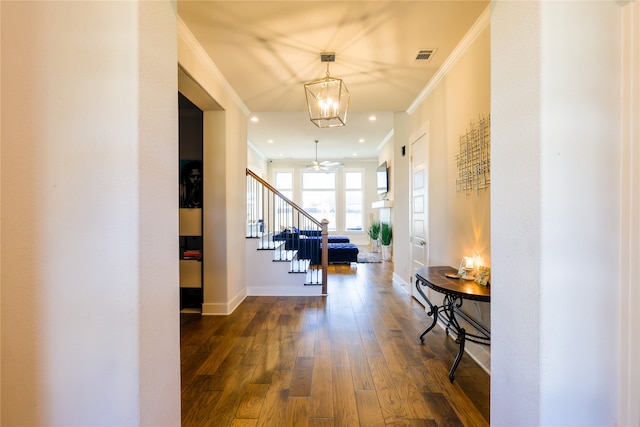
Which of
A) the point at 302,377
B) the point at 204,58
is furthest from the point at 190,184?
the point at 302,377

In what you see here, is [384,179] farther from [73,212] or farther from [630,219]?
[73,212]

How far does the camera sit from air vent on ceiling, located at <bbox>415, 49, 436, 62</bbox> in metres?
2.61

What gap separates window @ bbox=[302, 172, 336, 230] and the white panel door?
616 centimetres

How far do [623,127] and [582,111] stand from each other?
14 centimetres

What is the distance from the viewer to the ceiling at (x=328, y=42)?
2.07 meters

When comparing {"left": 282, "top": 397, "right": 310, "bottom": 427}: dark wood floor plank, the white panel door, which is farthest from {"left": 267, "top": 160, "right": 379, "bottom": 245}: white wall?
{"left": 282, "top": 397, "right": 310, "bottom": 427}: dark wood floor plank

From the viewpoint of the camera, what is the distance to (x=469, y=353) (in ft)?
8.04

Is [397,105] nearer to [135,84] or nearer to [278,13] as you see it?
[278,13]

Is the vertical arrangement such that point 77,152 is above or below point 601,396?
above

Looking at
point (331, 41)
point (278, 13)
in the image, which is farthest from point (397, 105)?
point (278, 13)

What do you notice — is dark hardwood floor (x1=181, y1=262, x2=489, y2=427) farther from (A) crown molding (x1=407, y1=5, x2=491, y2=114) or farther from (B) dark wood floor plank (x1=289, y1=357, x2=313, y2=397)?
(A) crown molding (x1=407, y1=5, x2=491, y2=114)

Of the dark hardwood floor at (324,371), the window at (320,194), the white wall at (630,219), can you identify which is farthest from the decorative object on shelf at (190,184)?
the window at (320,194)

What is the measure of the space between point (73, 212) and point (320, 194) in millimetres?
9403

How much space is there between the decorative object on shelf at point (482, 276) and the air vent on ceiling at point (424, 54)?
6.67 feet
